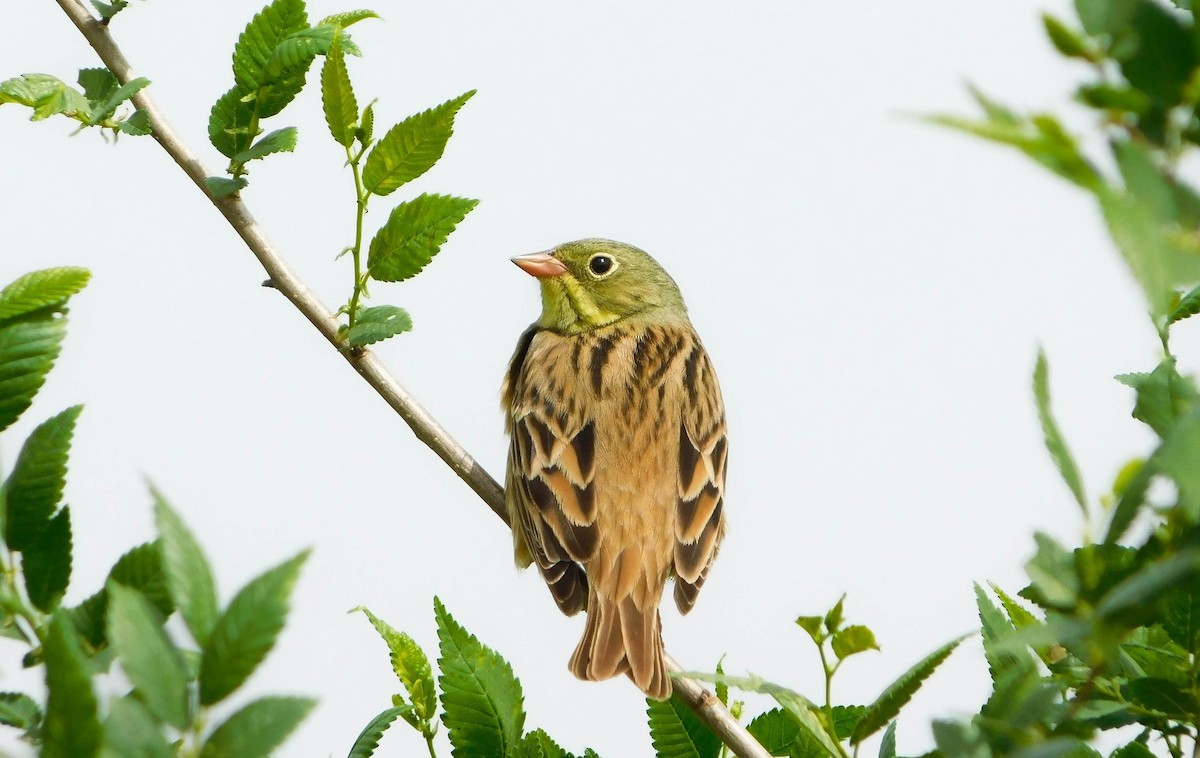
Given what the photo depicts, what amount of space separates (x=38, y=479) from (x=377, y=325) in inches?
71.1

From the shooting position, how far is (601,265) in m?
6.55

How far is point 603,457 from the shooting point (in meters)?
5.18

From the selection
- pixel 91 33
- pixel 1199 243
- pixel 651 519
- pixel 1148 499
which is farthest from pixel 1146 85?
pixel 651 519

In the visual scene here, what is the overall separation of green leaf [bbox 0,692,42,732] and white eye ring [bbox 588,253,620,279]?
506 cm

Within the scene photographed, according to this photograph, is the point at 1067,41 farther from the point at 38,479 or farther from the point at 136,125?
the point at 136,125

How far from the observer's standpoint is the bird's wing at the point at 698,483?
497 cm

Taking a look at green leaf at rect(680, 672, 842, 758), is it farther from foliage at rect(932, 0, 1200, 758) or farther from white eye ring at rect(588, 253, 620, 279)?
white eye ring at rect(588, 253, 620, 279)

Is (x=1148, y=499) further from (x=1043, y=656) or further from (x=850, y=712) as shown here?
(x=850, y=712)

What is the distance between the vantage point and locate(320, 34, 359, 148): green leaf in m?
2.97

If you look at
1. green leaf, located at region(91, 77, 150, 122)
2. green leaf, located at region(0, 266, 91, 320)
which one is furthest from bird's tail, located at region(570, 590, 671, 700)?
green leaf, located at region(0, 266, 91, 320)

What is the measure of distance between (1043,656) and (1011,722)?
82 cm

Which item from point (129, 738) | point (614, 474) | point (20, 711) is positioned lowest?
point (614, 474)

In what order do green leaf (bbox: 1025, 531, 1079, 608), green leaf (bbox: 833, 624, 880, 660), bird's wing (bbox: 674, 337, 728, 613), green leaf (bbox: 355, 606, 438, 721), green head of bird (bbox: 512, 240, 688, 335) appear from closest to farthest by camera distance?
green leaf (bbox: 1025, 531, 1079, 608), green leaf (bbox: 833, 624, 880, 660), green leaf (bbox: 355, 606, 438, 721), bird's wing (bbox: 674, 337, 728, 613), green head of bird (bbox: 512, 240, 688, 335)

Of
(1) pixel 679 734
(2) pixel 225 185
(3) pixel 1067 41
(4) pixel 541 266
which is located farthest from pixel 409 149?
(4) pixel 541 266
